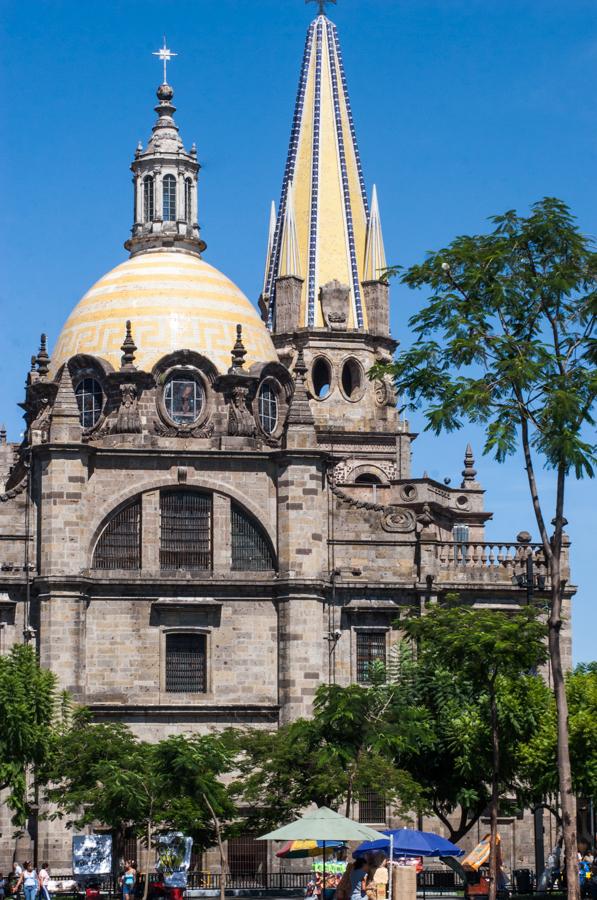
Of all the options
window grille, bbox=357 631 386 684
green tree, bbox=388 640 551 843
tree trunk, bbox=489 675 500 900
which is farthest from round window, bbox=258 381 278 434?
tree trunk, bbox=489 675 500 900

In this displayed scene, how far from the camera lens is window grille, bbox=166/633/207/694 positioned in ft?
249

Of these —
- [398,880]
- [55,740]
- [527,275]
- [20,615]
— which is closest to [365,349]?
[20,615]

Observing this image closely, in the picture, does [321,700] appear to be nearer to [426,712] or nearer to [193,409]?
[426,712]

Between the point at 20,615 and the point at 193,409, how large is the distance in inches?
375

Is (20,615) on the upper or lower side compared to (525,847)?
upper

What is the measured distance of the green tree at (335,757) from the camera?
65.9m

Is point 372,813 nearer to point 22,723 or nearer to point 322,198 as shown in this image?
point 22,723

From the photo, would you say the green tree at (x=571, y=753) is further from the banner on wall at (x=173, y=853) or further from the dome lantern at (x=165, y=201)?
the dome lantern at (x=165, y=201)

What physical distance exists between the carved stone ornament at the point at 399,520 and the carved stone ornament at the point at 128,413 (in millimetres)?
8988

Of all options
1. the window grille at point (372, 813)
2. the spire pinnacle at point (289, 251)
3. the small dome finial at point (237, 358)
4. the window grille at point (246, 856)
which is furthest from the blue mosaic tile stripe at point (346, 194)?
the window grille at point (246, 856)

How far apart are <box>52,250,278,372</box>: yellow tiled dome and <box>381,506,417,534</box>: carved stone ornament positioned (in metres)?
7.93

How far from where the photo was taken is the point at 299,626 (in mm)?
76188

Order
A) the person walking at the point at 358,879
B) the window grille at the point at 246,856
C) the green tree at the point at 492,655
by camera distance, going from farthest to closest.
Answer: the window grille at the point at 246,856
the green tree at the point at 492,655
the person walking at the point at 358,879

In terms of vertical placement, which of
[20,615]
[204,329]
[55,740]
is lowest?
[55,740]
